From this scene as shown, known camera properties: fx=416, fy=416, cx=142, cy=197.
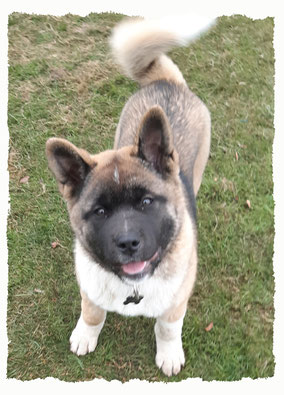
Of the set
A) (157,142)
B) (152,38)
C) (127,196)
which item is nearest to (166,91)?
(152,38)

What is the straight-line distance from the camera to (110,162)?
8.77 ft

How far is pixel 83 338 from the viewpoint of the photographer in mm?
3643

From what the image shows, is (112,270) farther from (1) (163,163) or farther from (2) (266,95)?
(2) (266,95)

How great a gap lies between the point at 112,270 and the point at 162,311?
564mm

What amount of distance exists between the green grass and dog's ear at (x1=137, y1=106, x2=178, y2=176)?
1789mm

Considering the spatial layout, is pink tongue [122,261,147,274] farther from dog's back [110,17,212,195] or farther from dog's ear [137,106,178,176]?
dog's back [110,17,212,195]

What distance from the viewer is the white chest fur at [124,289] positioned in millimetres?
2857

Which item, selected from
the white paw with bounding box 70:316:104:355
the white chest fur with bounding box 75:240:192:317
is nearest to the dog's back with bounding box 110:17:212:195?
the white chest fur with bounding box 75:240:192:317

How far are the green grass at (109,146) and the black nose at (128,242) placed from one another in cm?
169

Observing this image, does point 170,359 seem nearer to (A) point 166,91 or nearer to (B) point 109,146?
(A) point 166,91

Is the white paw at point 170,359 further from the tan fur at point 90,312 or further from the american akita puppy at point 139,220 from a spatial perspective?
the tan fur at point 90,312

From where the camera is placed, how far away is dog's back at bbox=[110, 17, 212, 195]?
3574 millimetres

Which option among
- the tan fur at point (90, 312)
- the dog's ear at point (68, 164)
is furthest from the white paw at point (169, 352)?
the dog's ear at point (68, 164)

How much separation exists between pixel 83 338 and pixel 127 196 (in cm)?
172
